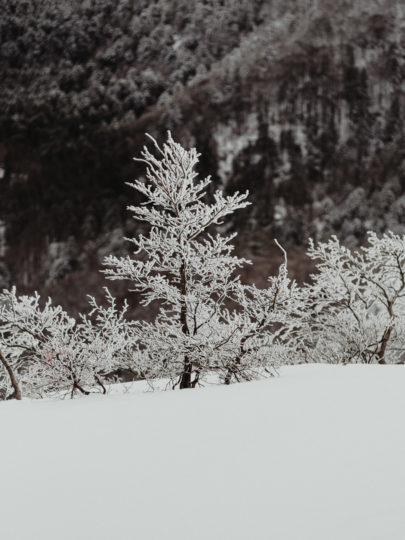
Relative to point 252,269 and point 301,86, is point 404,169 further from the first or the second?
point 252,269

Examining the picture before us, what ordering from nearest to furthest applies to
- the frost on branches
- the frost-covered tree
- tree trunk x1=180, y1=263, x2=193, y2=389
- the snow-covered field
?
1. the snow-covered field
2. the frost on branches
3. tree trunk x1=180, y1=263, x2=193, y2=389
4. the frost-covered tree

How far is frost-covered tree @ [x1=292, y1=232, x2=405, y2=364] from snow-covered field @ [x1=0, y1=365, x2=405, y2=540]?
6270 mm

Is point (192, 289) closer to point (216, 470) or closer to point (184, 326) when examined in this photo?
point (184, 326)

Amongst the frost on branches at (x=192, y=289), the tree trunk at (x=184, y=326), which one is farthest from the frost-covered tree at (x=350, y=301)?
the tree trunk at (x=184, y=326)

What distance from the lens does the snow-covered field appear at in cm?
182

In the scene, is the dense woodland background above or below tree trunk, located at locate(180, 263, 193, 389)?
above

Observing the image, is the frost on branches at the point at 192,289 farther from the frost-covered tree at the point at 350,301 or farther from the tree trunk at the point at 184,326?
the frost-covered tree at the point at 350,301

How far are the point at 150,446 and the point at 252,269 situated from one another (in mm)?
40646

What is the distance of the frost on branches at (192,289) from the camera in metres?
5.23

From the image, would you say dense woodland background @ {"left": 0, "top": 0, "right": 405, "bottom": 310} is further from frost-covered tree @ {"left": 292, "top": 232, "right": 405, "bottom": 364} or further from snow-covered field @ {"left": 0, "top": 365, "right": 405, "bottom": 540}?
snow-covered field @ {"left": 0, "top": 365, "right": 405, "bottom": 540}

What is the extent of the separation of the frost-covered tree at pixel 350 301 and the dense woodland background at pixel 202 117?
29628 millimetres

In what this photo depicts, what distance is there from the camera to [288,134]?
4812 centimetres

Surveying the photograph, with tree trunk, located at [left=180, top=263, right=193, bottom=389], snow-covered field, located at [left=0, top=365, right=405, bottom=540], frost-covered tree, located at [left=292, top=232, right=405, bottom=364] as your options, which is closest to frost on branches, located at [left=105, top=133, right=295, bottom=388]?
tree trunk, located at [left=180, top=263, right=193, bottom=389]

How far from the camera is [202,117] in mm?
Result: 50812
